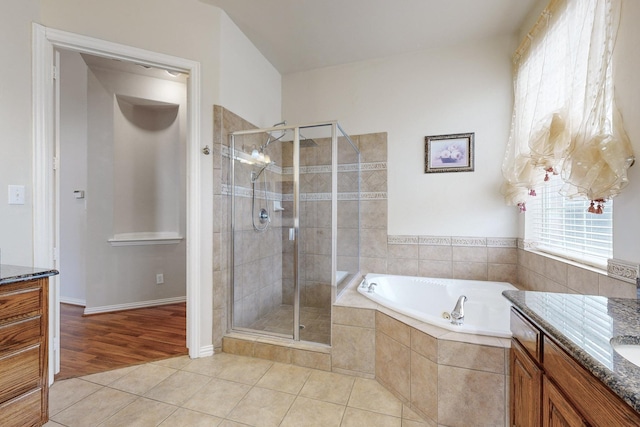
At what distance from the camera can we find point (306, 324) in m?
2.29

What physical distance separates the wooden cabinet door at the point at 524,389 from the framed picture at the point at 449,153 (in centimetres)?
181

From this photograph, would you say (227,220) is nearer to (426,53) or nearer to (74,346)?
(74,346)

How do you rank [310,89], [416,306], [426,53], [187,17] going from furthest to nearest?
[310,89] < [426,53] < [416,306] < [187,17]

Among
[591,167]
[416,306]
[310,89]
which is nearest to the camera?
[591,167]

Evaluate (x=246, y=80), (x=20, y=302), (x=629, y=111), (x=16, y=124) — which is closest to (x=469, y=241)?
(x=629, y=111)

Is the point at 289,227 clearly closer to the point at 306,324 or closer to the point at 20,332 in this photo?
the point at 306,324

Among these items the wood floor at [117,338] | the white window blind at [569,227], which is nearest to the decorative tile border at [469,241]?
the white window blind at [569,227]

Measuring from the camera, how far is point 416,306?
245cm

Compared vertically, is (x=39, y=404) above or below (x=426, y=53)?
below

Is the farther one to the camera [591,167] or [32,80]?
[32,80]

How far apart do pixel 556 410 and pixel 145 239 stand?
3.76 metres

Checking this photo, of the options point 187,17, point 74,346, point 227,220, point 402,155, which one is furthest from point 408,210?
point 74,346

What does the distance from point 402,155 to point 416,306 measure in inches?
59.1

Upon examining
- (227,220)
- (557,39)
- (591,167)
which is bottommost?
(227,220)
